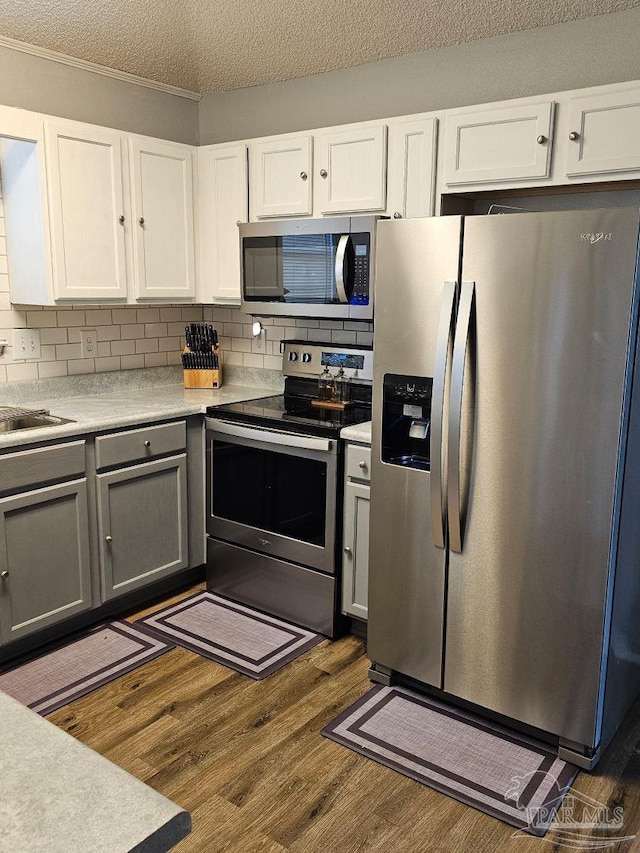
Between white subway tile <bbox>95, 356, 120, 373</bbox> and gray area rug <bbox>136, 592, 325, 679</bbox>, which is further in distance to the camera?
white subway tile <bbox>95, 356, 120, 373</bbox>

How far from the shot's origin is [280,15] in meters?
2.75

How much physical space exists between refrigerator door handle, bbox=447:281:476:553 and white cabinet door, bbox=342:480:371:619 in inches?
23.1

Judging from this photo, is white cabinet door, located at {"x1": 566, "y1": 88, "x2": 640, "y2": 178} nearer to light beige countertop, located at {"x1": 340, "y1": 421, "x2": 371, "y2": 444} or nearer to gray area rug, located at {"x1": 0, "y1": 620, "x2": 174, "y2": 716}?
light beige countertop, located at {"x1": 340, "y1": 421, "x2": 371, "y2": 444}

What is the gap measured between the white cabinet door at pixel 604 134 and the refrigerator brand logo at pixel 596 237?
620mm

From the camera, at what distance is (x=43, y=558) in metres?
2.84

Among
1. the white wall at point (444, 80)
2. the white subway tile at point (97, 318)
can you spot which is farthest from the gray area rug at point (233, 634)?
the white wall at point (444, 80)

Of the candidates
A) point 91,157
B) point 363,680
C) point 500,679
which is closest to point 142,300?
point 91,157

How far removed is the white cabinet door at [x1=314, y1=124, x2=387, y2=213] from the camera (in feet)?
9.89

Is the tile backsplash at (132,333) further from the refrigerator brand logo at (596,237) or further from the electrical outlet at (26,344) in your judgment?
the refrigerator brand logo at (596,237)

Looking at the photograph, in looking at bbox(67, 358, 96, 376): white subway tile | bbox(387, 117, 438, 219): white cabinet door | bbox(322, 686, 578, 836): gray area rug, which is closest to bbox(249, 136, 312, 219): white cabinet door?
bbox(387, 117, 438, 219): white cabinet door

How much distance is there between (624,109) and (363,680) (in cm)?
224

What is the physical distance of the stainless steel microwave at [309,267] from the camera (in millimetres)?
2988

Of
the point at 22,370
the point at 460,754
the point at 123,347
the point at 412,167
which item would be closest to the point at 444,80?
the point at 412,167

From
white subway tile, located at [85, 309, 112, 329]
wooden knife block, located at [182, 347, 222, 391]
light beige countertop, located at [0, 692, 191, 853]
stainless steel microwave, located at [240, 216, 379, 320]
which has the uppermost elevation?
stainless steel microwave, located at [240, 216, 379, 320]
